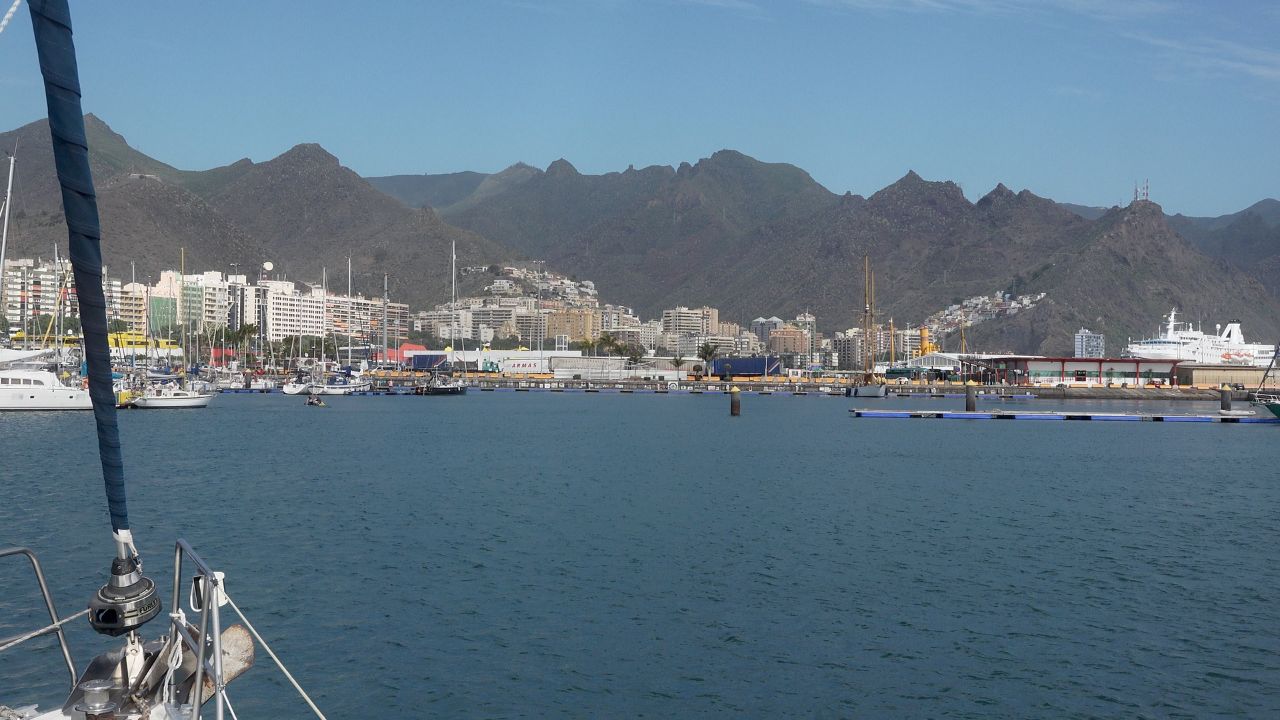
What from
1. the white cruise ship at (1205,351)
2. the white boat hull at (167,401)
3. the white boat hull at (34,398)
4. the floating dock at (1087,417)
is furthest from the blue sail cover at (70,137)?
the white cruise ship at (1205,351)

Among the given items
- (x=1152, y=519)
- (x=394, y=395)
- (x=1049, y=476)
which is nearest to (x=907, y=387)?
(x=394, y=395)

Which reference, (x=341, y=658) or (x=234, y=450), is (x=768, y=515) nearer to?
(x=341, y=658)

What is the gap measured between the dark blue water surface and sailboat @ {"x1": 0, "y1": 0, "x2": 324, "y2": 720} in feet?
22.0

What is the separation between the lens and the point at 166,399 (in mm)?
87812

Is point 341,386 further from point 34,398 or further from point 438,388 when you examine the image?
point 34,398

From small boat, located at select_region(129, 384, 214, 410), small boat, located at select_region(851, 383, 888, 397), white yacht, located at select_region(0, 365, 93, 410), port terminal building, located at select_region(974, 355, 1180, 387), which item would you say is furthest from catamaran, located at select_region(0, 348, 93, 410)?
port terminal building, located at select_region(974, 355, 1180, 387)

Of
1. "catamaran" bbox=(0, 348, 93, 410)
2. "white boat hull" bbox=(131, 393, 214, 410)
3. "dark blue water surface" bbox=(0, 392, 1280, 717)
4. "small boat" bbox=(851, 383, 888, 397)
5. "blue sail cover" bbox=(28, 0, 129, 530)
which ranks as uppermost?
"blue sail cover" bbox=(28, 0, 129, 530)

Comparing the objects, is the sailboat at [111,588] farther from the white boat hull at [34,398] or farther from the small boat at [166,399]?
the small boat at [166,399]

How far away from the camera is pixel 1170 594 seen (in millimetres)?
22578

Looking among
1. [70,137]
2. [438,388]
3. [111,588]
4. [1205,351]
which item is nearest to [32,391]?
[438,388]

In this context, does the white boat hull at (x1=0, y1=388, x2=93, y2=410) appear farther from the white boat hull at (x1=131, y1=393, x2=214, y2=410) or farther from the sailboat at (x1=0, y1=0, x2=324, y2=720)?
the sailboat at (x1=0, y1=0, x2=324, y2=720)

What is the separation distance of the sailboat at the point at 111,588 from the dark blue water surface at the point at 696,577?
6.70 m

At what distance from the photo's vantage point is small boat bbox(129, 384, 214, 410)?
87125mm

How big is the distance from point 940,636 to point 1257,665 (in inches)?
193
